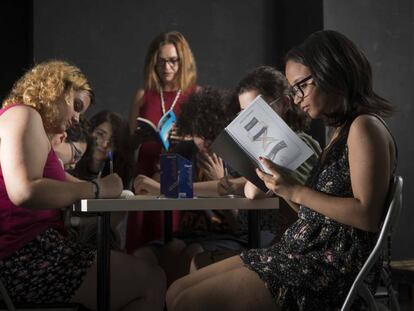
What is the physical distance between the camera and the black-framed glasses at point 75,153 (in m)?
4.20

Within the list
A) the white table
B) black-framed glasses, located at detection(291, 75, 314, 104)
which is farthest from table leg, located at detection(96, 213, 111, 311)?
black-framed glasses, located at detection(291, 75, 314, 104)

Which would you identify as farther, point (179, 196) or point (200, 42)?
point (200, 42)

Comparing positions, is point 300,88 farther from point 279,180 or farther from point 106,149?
point 106,149

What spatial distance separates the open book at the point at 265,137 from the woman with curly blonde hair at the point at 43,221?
1.93 ft

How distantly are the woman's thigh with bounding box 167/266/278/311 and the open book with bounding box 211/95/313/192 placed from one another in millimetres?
331

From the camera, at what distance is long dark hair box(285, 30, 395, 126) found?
6.41 feet

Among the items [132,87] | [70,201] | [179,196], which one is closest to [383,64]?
[132,87]

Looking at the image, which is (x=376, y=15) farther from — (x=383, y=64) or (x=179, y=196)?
(x=179, y=196)

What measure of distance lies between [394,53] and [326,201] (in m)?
3.27

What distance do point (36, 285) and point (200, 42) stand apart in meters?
3.81

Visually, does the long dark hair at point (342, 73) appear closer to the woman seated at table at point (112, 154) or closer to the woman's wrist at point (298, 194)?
the woman's wrist at point (298, 194)

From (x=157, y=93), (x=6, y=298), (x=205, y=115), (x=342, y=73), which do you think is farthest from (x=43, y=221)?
(x=157, y=93)

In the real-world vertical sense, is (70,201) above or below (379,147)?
below

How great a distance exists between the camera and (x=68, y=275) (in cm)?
230
